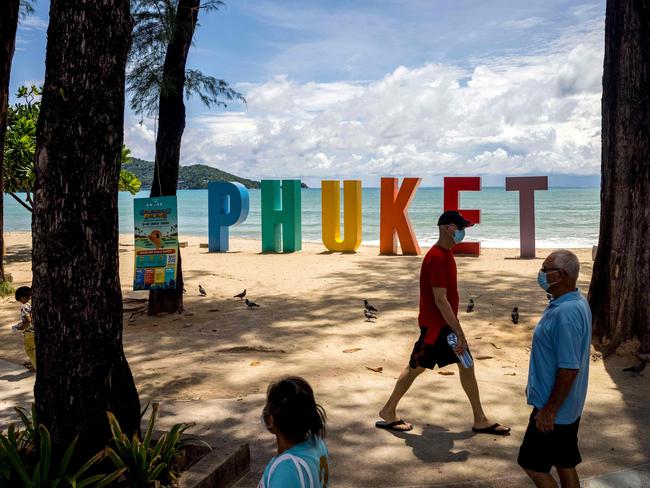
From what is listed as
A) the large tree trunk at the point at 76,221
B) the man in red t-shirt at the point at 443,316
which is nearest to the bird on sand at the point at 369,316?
the man in red t-shirt at the point at 443,316

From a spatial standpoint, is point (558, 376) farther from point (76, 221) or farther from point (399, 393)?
point (76, 221)

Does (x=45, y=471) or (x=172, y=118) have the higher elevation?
(x=172, y=118)

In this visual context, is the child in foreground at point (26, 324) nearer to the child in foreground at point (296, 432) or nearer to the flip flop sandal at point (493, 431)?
the flip flop sandal at point (493, 431)

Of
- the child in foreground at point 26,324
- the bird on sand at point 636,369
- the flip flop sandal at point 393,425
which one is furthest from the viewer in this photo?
the child in foreground at point 26,324

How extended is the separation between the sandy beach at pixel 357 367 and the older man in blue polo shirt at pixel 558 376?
3.75ft

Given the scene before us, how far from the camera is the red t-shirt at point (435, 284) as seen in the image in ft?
16.8

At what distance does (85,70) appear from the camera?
4.09 m

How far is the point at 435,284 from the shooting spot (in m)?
5.12

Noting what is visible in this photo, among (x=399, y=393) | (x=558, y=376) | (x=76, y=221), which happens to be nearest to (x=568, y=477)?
(x=558, y=376)

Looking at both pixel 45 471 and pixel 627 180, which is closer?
pixel 45 471

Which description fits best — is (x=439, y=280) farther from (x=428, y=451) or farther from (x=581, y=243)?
(x=581, y=243)

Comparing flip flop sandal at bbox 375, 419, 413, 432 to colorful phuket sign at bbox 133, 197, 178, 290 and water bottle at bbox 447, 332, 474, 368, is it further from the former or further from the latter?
colorful phuket sign at bbox 133, 197, 178, 290

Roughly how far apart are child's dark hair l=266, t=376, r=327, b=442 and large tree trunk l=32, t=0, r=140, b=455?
6.47ft

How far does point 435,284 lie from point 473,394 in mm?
995
